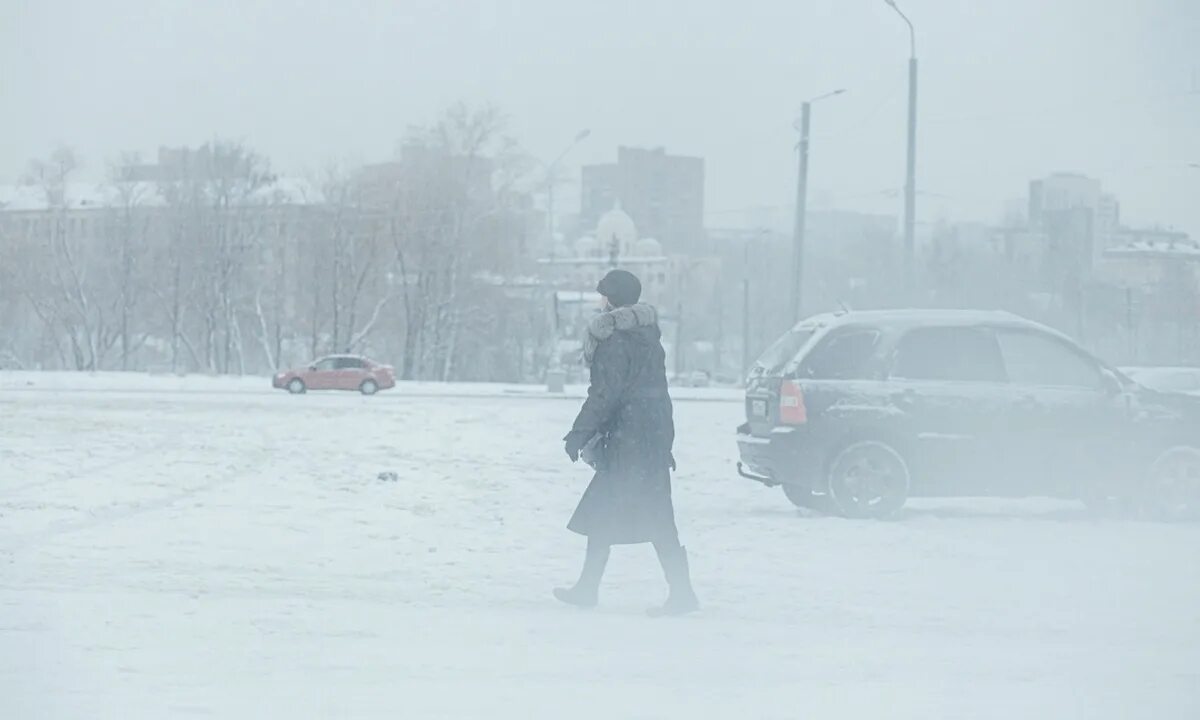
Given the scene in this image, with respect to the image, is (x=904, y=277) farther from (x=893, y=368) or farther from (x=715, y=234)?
(x=715, y=234)

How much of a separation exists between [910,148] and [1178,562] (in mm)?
14146

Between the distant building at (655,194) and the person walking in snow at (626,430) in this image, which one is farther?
the distant building at (655,194)

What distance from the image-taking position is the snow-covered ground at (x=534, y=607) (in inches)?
255

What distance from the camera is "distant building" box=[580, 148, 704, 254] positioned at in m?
93.5

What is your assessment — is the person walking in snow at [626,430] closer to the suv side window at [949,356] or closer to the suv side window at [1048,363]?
the suv side window at [949,356]

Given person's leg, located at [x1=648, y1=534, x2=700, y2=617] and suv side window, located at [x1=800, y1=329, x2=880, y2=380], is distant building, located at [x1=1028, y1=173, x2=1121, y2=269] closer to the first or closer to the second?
suv side window, located at [x1=800, y1=329, x2=880, y2=380]

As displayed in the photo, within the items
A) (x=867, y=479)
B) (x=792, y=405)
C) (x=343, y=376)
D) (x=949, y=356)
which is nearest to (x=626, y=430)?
(x=792, y=405)

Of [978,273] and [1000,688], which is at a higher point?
[978,273]

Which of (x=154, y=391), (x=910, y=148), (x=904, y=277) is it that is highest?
(x=910, y=148)

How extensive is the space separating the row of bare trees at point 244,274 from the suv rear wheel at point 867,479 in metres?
59.0

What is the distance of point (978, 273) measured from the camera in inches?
1442

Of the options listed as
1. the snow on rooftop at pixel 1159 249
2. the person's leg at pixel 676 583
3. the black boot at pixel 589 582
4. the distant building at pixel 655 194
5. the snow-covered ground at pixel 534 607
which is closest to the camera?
the snow-covered ground at pixel 534 607

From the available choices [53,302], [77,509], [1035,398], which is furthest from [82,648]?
[53,302]

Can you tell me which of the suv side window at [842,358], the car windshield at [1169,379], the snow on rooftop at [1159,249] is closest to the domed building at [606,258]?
the snow on rooftop at [1159,249]
